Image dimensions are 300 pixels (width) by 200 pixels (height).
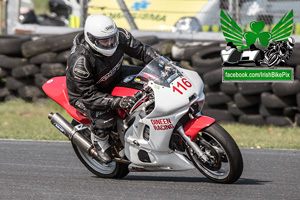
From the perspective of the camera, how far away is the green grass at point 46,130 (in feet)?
28.5

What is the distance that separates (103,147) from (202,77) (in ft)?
15.8

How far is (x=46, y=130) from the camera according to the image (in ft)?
33.0

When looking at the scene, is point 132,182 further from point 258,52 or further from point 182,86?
point 258,52

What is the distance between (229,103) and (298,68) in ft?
4.31

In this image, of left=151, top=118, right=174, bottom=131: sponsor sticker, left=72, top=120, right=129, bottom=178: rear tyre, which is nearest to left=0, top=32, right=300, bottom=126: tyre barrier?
left=72, top=120, right=129, bottom=178: rear tyre

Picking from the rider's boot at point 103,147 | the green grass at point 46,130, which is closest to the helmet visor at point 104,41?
the rider's boot at point 103,147

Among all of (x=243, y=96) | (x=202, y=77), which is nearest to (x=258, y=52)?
(x=243, y=96)

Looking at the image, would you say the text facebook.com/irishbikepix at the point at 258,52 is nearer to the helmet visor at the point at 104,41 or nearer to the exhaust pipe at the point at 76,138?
the exhaust pipe at the point at 76,138

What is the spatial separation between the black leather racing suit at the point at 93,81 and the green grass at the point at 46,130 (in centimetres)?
327

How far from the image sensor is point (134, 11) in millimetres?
11328

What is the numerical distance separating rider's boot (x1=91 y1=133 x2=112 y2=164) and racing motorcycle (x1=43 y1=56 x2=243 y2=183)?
65 mm

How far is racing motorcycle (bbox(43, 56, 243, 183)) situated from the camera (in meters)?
4.93

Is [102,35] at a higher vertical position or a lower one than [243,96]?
higher

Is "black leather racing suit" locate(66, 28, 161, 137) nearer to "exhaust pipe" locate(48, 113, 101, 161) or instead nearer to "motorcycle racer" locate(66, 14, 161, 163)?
"motorcycle racer" locate(66, 14, 161, 163)
